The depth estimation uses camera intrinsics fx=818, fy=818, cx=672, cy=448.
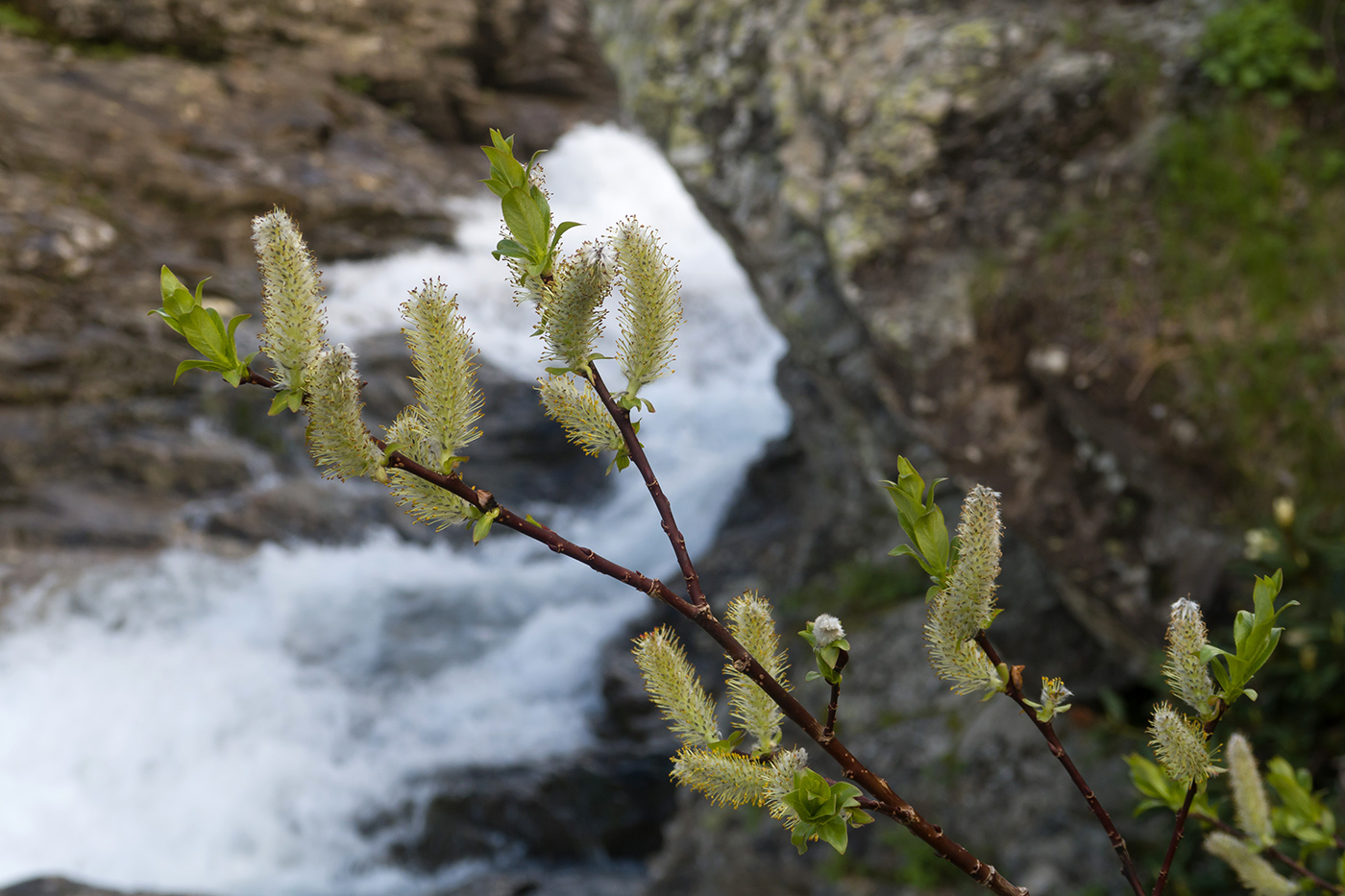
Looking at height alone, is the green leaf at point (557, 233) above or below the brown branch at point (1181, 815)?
above

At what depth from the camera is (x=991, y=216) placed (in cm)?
→ 395

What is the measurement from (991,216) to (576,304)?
12.0ft

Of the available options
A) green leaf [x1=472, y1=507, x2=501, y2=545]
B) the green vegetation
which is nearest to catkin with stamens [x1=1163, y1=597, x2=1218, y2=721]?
green leaf [x1=472, y1=507, x2=501, y2=545]

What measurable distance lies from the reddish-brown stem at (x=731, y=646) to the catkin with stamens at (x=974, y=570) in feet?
0.62

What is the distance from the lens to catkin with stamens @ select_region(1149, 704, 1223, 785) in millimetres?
928

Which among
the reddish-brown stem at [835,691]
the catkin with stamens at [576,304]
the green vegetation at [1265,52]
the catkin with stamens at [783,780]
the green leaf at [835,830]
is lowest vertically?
the green leaf at [835,830]

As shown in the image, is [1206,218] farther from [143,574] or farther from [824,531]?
[143,574]

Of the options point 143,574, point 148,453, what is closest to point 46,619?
point 143,574

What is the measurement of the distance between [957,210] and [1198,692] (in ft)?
11.5

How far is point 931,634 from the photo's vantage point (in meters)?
0.92

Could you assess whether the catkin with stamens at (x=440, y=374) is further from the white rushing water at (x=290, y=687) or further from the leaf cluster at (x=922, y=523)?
the white rushing water at (x=290, y=687)

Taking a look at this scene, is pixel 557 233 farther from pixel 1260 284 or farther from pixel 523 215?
pixel 1260 284

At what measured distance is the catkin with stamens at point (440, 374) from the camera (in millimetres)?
845

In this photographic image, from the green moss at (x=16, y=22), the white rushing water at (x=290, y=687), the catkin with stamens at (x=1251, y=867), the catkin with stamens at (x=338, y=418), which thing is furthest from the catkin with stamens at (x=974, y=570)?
the green moss at (x=16, y=22)
